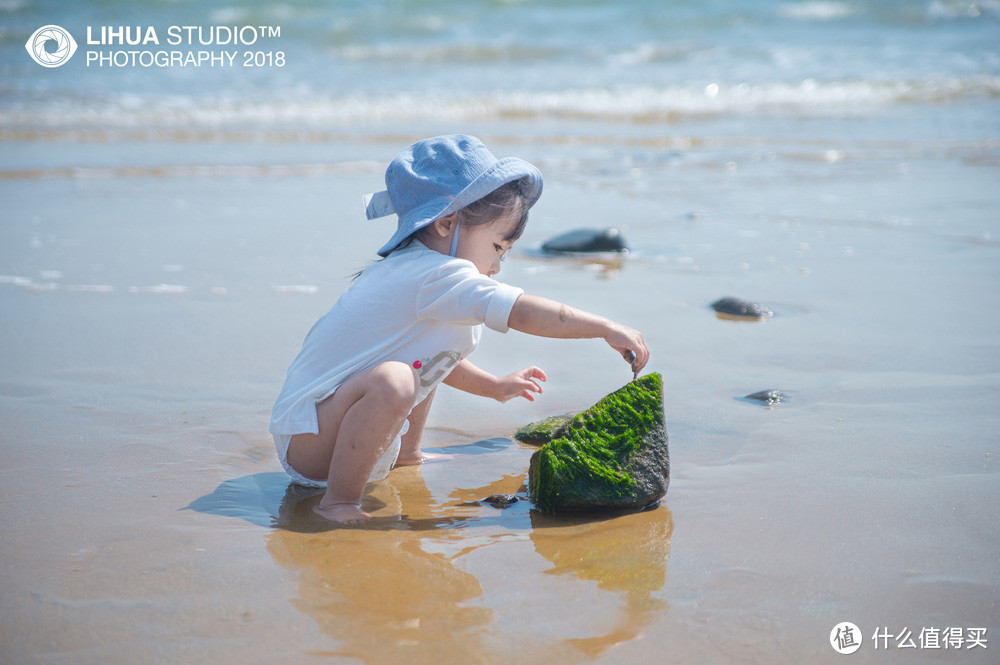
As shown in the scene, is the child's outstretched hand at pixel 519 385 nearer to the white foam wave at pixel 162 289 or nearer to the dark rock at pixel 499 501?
the dark rock at pixel 499 501

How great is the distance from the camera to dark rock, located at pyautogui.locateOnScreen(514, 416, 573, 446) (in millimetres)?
2846

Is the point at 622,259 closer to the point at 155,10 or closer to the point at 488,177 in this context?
the point at 488,177

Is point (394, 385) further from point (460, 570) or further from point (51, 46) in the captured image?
point (51, 46)

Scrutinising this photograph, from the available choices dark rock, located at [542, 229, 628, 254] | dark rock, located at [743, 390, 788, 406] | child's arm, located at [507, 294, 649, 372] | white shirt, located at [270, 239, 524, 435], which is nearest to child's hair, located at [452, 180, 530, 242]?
white shirt, located at [270, 239, 524, 435]

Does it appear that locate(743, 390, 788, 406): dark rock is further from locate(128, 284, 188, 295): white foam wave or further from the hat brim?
locate(128, 284, 188, 295): white foam wave

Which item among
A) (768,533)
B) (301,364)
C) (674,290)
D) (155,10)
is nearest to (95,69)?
(155,10)

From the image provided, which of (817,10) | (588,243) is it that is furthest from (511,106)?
(817,10)

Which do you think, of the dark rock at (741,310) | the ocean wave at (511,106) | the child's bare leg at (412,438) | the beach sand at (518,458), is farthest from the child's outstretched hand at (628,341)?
the ocean wave at (511,106)

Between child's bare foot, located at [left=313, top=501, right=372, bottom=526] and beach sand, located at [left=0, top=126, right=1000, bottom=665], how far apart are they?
2.7 inches

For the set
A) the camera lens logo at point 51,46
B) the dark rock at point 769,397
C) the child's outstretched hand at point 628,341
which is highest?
the camera lens logo at point 51,46

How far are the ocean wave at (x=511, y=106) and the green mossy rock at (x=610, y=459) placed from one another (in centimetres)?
819

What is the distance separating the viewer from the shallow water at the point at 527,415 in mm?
1770

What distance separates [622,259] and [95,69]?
10.8m

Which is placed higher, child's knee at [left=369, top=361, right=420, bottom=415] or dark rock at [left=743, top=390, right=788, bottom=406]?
child's knee at [left=369, top=361, right=420, bottom=415]
